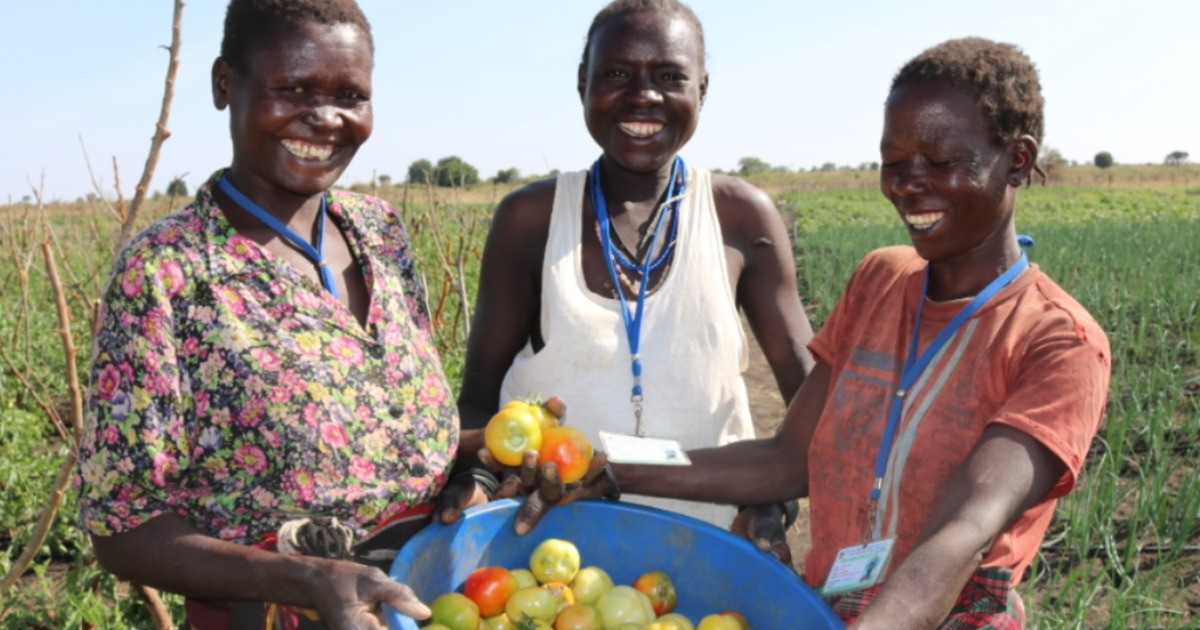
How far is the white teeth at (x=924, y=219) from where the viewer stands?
5.19 ft

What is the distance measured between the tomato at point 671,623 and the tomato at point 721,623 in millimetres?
30

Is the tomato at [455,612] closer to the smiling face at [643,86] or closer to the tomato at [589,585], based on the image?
the tomato at [589,585]

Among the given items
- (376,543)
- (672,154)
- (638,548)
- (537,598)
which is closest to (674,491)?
(638,548)

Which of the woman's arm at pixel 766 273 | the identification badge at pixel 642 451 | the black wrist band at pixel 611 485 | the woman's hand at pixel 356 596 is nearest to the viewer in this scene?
the woman's hand at pixel 356 596

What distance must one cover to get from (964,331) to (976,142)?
303 millimetres

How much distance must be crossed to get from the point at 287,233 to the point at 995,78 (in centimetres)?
122

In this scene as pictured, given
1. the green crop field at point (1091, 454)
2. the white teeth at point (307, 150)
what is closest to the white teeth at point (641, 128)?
the white teeth at point (307, 150)

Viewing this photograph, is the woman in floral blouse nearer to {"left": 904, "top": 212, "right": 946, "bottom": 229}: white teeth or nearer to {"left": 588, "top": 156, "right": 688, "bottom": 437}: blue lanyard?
{"left": 588, "top": 156, "right": 688, "bottom": 437}: blue lanyard

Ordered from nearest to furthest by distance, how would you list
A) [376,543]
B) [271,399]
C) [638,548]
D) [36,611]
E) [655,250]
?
[271,399]
[376,543]
[638,548]
[655,250]
[36,611]

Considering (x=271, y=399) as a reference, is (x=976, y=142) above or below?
above

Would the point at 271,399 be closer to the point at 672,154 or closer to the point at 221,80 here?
the point at 221,80

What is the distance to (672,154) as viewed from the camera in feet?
7.20

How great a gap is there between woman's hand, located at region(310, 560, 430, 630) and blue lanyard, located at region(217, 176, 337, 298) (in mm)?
552

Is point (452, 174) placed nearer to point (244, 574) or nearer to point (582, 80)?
point (582, 80)
